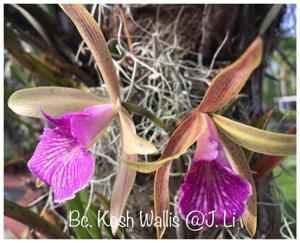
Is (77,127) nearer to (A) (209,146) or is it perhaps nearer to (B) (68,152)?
(B) (68,152)

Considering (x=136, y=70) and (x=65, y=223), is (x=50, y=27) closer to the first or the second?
(x=136, y=70)

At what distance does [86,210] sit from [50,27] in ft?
1.25

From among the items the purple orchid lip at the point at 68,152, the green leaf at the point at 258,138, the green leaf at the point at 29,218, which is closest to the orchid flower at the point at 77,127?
the purple orchid lip at the point at 68,152

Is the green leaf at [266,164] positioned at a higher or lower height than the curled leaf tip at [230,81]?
lower

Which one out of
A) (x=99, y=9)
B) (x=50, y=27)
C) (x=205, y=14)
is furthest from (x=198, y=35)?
(x=50, y=27)

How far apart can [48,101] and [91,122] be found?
0.08m

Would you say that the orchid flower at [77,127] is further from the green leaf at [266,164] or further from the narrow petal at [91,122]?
the green leaf at [266,164]


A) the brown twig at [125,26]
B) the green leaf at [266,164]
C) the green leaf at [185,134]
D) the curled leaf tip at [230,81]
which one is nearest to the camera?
the curled leaf tip at [230,81]

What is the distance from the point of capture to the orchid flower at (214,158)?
50cm

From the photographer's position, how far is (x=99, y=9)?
83cm

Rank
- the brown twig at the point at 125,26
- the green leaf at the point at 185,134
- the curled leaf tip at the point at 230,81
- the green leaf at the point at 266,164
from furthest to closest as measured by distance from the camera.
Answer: the brown twig at the point at 125,26 < the green leaf at the point at 266,164 < the green leaf at the point at 185,134 < the curled leaf tip at the point at 230,81

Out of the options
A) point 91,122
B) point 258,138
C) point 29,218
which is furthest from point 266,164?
point 29,218

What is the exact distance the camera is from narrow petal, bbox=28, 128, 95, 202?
21.6 inches

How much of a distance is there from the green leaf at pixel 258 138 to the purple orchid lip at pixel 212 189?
3 cm
